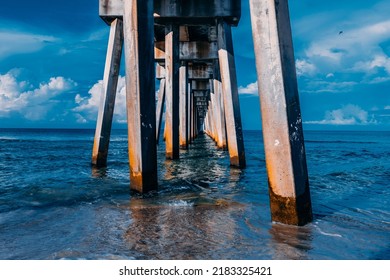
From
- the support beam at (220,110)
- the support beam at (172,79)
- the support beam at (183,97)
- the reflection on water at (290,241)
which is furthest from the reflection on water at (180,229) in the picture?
the support beam at (220,110)

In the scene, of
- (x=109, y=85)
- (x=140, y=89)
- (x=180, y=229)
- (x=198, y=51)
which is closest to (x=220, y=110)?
(x=198, y=51)

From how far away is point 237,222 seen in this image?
4078 millimetres

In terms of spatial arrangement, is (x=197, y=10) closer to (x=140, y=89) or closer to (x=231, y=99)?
(x=231, y=99)

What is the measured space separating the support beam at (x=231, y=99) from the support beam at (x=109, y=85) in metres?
3.11

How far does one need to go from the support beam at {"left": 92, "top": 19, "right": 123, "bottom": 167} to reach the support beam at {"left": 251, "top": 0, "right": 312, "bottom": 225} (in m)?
6.42

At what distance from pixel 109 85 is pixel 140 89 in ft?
13.9

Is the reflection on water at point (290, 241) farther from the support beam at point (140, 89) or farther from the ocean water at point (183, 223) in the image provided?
the support beam at point (140, 89)

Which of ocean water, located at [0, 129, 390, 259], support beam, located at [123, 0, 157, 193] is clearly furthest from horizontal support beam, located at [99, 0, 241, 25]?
ocean water, located at [0, 129, 390, 259]

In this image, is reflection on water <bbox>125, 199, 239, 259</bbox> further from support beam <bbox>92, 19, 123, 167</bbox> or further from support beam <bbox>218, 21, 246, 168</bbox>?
support beam <bbox>218, 21, 246, 168</bbox>

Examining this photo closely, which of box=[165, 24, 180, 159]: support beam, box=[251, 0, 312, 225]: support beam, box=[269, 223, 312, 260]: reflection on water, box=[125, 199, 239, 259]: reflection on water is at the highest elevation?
box=[165, 24, 180, 159]: support beam

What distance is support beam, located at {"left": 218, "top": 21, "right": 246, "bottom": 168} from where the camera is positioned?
959 centimetres

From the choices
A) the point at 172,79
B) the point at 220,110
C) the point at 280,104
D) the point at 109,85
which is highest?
the point at 172,79

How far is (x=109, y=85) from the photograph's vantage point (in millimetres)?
9164
